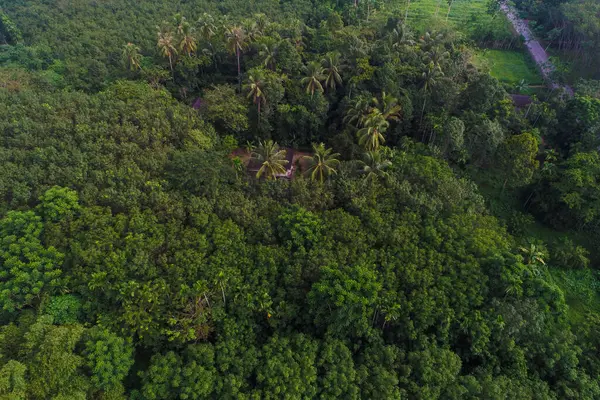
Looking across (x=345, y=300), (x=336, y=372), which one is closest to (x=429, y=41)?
(x=345, y=300)

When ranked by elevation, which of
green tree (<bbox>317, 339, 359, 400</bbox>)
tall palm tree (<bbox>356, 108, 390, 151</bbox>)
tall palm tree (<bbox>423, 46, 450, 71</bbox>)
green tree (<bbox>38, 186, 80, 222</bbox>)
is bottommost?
green tree (<bbox>317, 339, 359, 400</bbox>)

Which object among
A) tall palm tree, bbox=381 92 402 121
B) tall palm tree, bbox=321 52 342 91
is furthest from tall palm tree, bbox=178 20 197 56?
tall palm tree, bbox=381 92 402 121

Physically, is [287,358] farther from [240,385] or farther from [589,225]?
[589,225]

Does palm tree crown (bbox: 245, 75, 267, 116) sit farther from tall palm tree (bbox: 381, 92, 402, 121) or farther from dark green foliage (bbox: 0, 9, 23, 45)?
dark green foliage (bbox: 0, 9, 23, 45)

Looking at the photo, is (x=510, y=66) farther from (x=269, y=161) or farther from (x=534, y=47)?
(x=269, y=161)

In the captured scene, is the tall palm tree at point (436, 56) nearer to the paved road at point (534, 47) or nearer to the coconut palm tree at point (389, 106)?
the coconut palm tree at point (389, 106)

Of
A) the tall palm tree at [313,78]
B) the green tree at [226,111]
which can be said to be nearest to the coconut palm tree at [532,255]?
the tall palm tree at [313,78]
